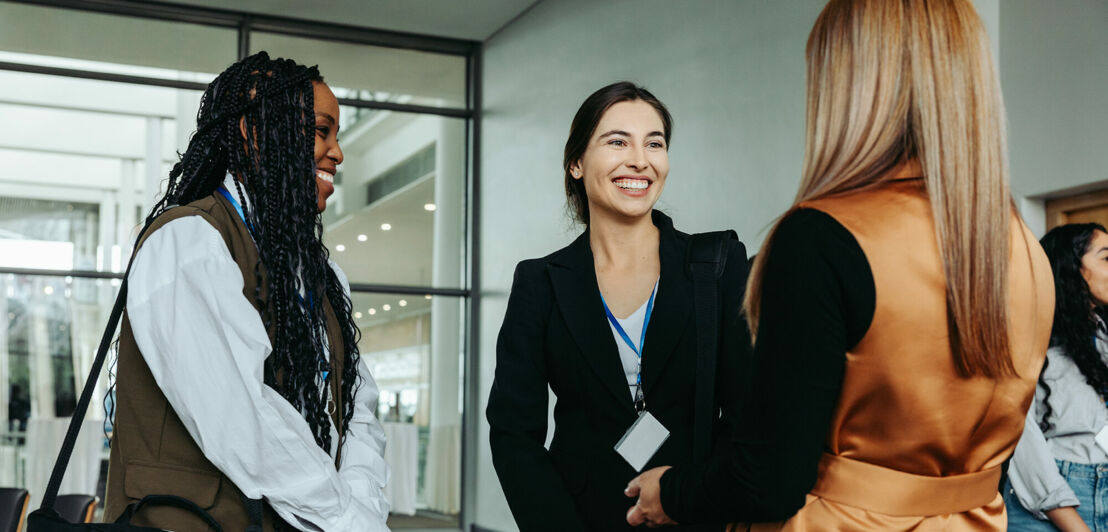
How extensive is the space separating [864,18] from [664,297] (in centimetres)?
87

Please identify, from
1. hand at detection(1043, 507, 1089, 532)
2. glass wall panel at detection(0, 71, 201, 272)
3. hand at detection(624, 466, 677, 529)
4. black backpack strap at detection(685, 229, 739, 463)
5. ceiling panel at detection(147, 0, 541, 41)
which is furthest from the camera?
ceiling panel at detection(147, 0, 541, 41)

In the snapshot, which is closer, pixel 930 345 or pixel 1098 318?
pixel 930 345

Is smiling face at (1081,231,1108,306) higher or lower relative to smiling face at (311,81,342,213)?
lower

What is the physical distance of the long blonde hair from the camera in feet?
3.99

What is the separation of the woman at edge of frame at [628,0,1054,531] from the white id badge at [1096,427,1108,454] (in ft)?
7.84

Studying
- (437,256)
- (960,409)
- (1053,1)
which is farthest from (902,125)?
(437,256)

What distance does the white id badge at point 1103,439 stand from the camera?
3352mm

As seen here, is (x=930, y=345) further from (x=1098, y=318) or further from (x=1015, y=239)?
(x=1098, y=318)

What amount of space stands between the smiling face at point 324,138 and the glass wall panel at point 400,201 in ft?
25.0

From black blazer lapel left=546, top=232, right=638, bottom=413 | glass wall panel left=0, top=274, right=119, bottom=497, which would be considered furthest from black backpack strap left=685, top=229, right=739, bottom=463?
glass wall panel left=0, top=274, right=119, bottom=497

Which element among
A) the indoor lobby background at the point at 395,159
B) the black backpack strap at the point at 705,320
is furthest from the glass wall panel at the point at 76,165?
the black backpack strap at the point at 705,320

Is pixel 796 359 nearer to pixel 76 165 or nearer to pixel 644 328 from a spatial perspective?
pixel 644 328

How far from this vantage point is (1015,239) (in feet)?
4.27

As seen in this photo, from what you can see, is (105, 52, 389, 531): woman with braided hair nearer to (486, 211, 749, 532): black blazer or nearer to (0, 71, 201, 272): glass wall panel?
(486, 211, 749, 532): black blazer
